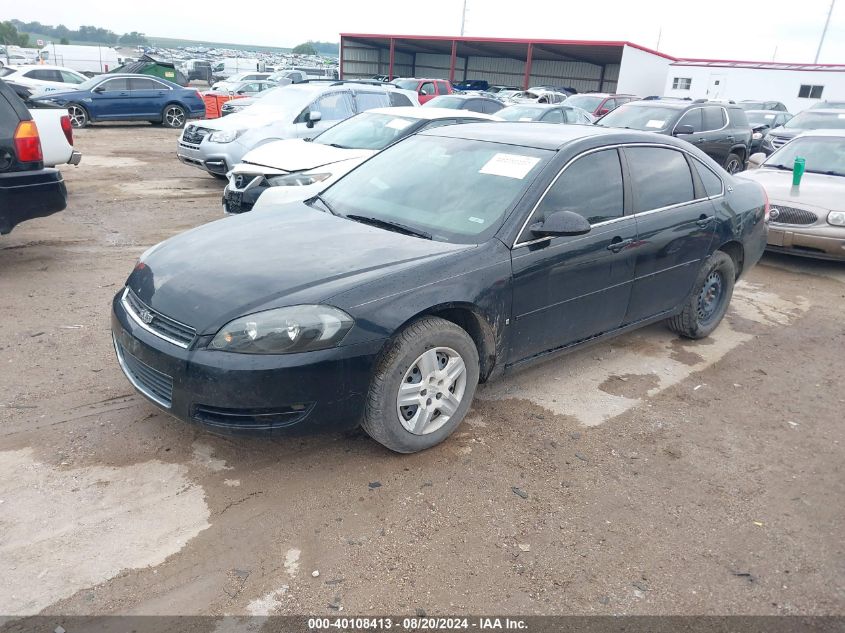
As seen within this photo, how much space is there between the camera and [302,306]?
320 centimetres

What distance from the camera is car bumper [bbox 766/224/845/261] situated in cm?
769

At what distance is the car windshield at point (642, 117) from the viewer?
38.1 ft

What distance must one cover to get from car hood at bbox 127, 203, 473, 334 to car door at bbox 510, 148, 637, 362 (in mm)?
491

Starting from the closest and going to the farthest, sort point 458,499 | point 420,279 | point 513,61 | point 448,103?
point 458,499
point 420,279
point 448,103
point 513,61

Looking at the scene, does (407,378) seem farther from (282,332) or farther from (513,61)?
(513,61)

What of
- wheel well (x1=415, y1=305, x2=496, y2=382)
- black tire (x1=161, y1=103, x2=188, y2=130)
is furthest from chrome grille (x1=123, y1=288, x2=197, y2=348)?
black tire (x1=161, y1=103, x2=188, y2=130)

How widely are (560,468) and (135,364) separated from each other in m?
2.30

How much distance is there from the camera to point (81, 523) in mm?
3018

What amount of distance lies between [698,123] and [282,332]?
11111 mm

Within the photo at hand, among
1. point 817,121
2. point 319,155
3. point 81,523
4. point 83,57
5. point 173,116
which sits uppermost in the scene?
point 817,121

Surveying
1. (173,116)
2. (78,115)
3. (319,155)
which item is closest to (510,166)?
(319,155)

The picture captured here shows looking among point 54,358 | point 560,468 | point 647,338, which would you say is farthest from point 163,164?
point 560,468

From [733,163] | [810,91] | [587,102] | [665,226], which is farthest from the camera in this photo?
[810,91]

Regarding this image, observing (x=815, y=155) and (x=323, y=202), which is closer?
(x=323, y=202)
